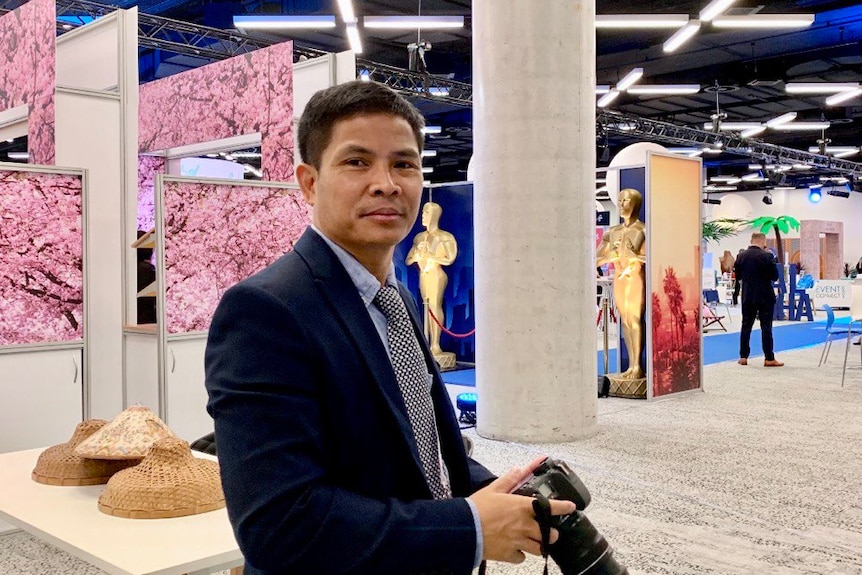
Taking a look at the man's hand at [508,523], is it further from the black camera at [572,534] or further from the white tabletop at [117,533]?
the white tabletop at [117,533]

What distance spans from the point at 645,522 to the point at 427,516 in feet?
11.0

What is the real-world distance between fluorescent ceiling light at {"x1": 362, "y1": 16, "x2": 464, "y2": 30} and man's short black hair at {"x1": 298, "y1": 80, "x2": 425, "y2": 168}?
929 centimetres

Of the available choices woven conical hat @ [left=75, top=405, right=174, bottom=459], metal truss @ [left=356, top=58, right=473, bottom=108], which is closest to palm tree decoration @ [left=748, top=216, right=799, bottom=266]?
metal truss @ [left=356, top=58, right=473, bottom=108]

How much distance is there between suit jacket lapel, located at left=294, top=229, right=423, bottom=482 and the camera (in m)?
1.09

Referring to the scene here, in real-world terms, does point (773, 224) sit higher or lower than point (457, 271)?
higher

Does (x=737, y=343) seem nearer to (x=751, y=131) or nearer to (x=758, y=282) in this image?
(x=758, y=282)

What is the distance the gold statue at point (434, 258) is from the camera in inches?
392

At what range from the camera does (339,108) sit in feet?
3.80

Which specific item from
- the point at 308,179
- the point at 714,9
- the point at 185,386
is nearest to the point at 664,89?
the point at 714,9

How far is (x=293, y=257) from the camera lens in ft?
3.77

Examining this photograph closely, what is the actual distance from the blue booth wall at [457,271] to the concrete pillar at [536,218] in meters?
4.17

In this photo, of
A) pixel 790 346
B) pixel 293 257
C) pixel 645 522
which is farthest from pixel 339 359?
pixel 790 346

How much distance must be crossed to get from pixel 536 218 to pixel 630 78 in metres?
8.04

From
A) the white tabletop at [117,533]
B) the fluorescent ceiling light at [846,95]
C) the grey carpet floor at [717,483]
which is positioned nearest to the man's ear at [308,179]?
the white tabletop at [117,533]
